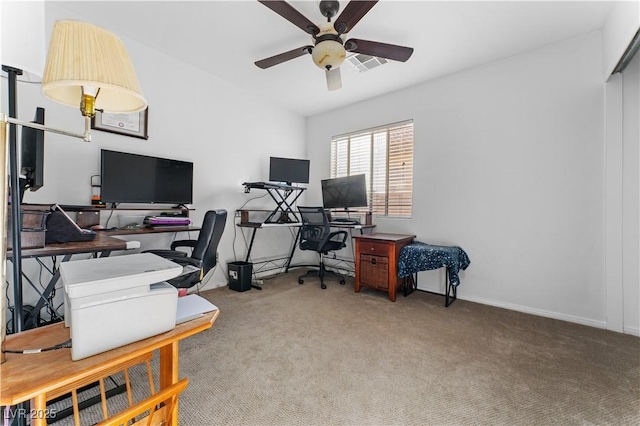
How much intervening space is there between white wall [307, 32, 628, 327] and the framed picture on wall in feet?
10.4

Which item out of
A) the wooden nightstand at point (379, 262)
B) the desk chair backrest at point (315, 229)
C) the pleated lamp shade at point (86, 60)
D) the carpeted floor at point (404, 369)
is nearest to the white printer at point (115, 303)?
the pleated lamp shade at point (86, 60)

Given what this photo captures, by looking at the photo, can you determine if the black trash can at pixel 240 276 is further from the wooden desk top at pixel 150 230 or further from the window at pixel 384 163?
the window at pixel 384 163

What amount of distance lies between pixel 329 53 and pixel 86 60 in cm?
177

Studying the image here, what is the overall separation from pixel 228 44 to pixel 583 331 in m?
4.23

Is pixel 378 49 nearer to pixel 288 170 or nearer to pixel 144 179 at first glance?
pixel 288 170

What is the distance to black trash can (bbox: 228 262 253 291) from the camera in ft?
11.2

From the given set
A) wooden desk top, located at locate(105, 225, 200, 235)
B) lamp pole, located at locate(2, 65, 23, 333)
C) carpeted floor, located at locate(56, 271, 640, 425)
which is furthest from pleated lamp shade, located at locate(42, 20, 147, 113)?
wooden desk top, located at locate(105, 225, 200, 235)

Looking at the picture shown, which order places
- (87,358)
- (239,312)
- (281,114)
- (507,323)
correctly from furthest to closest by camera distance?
(281,114) < (239,312) < (507,323) < (87,358)

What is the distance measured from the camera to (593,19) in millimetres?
2334

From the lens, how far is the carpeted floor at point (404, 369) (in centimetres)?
143

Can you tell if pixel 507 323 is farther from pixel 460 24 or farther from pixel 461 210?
pixel 460 24

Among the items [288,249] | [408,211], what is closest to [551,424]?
[408,211]

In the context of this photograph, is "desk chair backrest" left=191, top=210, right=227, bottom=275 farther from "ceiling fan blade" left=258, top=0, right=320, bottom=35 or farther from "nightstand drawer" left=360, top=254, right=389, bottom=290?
"nightstand drawer" left=360, top=254, right=389, bottom=290

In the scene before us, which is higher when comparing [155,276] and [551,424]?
[155,276]
